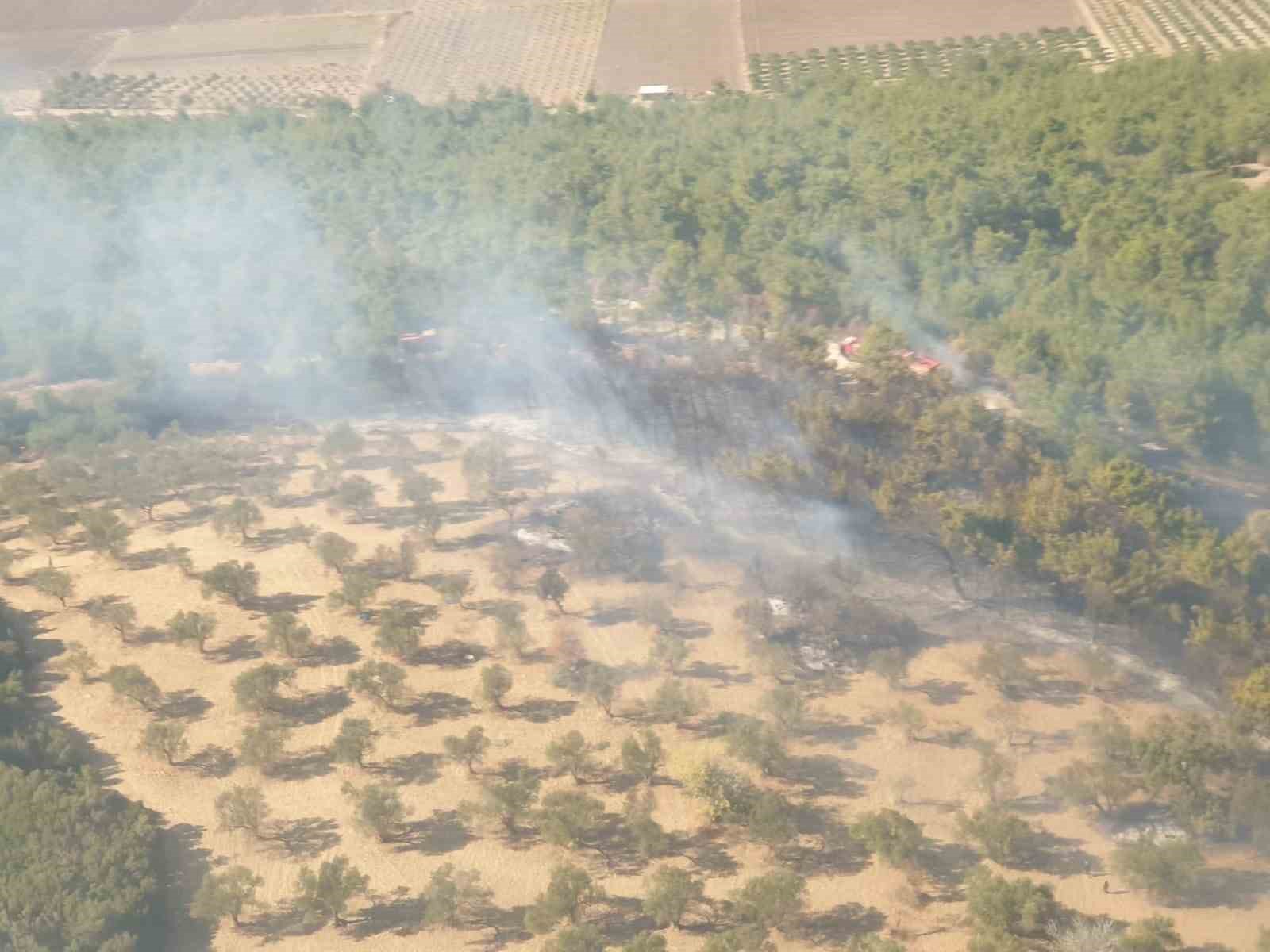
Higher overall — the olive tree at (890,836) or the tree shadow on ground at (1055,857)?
the olive tree at (890,836)

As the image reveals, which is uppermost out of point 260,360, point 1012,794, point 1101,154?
point 1101,154

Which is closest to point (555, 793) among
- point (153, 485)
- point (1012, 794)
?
point (1012, 794)

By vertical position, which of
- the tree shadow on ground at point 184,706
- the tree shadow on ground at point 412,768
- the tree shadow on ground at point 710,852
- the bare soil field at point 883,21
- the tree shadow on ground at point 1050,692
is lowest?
the tree shadow on ground at point 710,852

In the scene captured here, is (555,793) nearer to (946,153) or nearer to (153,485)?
(153,485)

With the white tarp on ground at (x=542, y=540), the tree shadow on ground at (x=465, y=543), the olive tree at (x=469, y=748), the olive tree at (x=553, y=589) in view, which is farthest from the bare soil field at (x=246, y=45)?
the olive tree at (x=469, y=748)

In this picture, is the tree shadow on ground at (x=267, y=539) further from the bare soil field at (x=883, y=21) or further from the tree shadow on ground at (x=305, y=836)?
the bare soil field at (x=883, y=21)

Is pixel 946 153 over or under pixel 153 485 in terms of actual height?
over

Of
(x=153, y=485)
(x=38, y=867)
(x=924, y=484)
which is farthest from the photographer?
(x=153, y=485)

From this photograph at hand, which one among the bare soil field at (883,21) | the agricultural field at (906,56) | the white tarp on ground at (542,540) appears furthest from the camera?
the bare soil field at (883,21)
